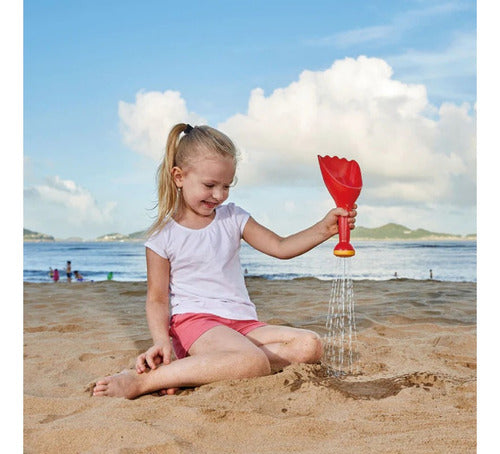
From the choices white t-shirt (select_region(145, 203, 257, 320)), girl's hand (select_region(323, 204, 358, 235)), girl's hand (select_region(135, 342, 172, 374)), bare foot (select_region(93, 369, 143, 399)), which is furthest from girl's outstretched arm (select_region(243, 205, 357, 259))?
bare foot (select_region(93, 369, 143, 399))

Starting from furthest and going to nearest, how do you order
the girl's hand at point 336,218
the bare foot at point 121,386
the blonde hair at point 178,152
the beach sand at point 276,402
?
the blonde hair at point 178,152
the girl's hand at point 336,218
the bare foot at point 121,386
the beach sand at point 276,402

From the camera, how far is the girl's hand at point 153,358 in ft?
7.43

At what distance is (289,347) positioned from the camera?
251 cm

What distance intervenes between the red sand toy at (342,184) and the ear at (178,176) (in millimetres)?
734

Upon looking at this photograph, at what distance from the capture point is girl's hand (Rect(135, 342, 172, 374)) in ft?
7.43

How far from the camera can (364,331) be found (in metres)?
3.49

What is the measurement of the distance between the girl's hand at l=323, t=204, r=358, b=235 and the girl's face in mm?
508

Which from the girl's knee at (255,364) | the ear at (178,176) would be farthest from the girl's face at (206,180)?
the girl's knee at (255,364)

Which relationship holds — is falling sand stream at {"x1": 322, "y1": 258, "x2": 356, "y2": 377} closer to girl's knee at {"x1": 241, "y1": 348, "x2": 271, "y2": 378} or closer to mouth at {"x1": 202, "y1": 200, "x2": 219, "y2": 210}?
girl's knee at {"x1": 241, "y1": 348, "x2": 271, "y2": 378}

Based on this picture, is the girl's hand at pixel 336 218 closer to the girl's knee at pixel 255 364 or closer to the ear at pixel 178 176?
the girl's knee at pixel 255 364

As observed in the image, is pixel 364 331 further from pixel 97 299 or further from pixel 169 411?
pixel 97 299
